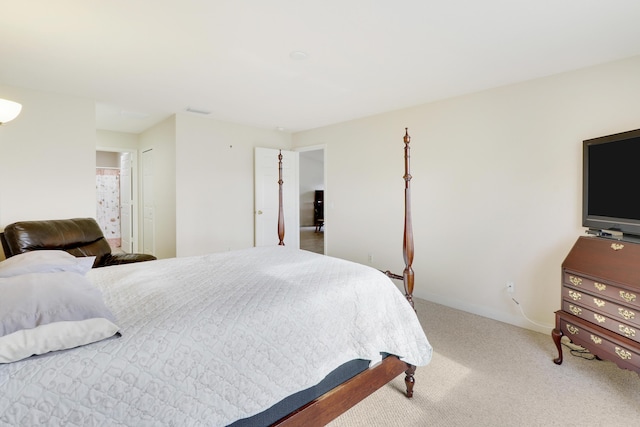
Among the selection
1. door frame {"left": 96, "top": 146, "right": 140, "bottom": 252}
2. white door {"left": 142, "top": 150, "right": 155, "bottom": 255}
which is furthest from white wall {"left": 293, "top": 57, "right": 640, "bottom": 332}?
door frame {"left": 96, "top": 146, "right": 140, "bottom": 252}

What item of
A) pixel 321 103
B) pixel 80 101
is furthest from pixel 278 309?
pixel 80 101

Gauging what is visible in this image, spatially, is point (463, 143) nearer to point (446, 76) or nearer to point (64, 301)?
point (446, 76)

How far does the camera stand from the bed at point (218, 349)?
95cm

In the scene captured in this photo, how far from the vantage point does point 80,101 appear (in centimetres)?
360

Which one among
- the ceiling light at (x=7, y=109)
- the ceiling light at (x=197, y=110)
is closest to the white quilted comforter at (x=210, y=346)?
the ceiling light at (x=7, y=109)

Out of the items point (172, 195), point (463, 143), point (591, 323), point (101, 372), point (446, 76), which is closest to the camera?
point (101, 372)

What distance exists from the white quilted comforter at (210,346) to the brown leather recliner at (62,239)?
49.0 inches

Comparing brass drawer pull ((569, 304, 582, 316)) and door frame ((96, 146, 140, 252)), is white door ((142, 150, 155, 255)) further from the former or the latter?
brass drawer pull ((569, 304, 582, 316))

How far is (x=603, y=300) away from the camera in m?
2.07

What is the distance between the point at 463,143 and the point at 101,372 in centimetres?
364

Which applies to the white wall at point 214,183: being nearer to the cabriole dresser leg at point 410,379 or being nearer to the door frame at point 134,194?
the door frame at point 134,194

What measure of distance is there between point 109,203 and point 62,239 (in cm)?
447

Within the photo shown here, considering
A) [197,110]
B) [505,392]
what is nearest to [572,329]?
[505,392]

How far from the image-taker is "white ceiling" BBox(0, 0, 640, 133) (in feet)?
6.13
